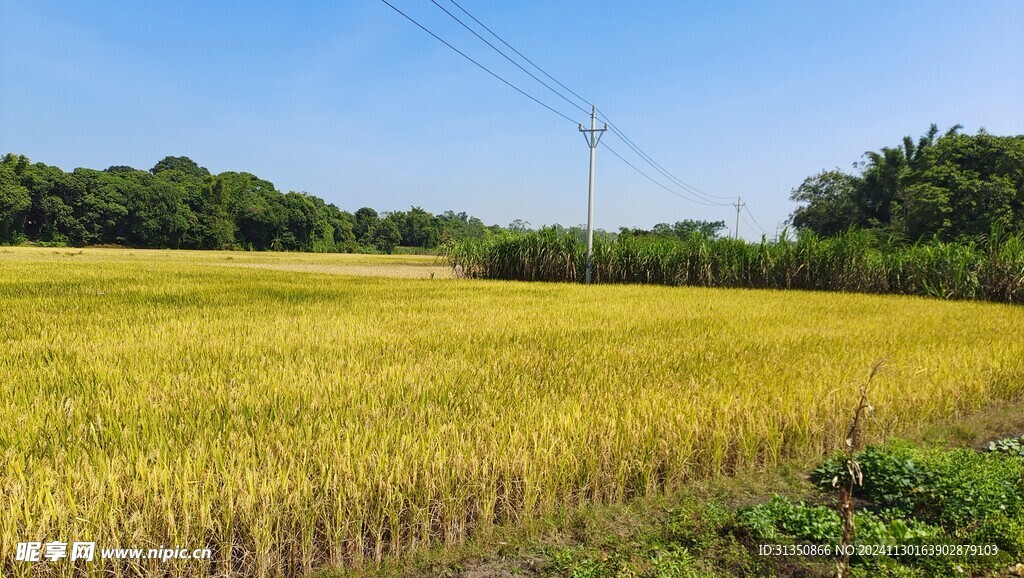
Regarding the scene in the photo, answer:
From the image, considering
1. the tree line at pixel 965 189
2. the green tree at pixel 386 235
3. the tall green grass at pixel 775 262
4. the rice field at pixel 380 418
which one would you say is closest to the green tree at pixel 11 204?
the green tree at pixel 386 235

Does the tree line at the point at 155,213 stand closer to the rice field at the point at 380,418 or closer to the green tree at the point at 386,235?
the green tree at the point at 386,235

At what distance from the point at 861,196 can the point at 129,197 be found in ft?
270

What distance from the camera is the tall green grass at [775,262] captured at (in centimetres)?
1223

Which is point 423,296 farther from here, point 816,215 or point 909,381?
point 816,215

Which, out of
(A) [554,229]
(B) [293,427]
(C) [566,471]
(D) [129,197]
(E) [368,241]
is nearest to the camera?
(C) [566,471]

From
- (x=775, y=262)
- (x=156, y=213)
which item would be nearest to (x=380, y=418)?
(x=775, y=262)

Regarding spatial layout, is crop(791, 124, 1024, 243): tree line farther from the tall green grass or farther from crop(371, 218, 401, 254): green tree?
crop(371, 218, 401, 254): green tree

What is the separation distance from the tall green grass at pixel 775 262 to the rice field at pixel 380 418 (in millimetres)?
8520

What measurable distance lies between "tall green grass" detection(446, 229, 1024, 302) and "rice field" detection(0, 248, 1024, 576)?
852 centimetres

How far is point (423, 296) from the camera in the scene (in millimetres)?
9961

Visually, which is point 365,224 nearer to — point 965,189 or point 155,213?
point 155,213

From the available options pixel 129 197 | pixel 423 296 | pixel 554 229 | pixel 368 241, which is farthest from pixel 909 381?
pixel 368 241

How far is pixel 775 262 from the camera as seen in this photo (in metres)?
14.8

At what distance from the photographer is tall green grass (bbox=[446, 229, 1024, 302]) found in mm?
12227
